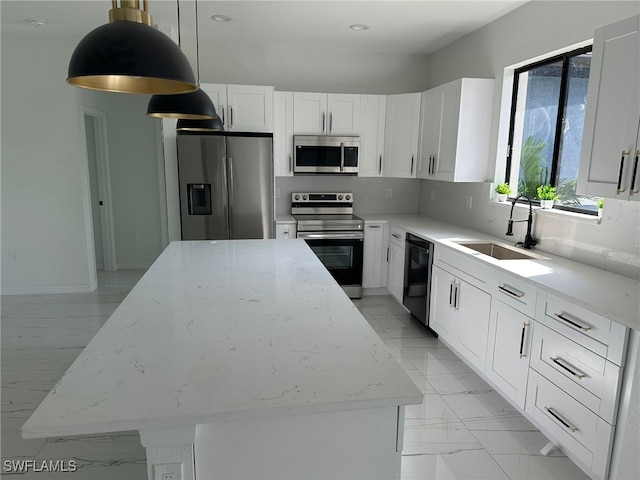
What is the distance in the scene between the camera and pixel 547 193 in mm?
3010

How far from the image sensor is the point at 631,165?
6.52 feet

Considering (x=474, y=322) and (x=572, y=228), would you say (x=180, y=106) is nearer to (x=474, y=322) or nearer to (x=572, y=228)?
(x=474, y=322)

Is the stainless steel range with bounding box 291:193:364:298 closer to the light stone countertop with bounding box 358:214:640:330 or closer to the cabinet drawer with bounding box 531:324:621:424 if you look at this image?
the light stone countertop with bounding box 358:214:640:330

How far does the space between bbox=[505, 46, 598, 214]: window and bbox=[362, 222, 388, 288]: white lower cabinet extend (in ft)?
4.79

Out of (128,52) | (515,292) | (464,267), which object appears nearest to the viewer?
(128,52)

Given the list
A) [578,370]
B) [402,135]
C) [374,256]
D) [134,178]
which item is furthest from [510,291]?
[134,178]

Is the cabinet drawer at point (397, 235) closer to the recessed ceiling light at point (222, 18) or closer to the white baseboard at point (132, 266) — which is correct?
the recessed ceiling light at point (222, 18)

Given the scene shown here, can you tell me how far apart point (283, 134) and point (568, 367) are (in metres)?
3.49

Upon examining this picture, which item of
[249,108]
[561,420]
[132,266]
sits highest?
[249,108]

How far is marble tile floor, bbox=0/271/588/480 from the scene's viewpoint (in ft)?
7.04

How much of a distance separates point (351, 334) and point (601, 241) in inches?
77.2

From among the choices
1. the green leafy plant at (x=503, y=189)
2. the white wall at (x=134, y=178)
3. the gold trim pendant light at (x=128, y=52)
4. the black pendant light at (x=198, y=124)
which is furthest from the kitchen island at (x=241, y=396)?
the white wall at (x=134, y=178)

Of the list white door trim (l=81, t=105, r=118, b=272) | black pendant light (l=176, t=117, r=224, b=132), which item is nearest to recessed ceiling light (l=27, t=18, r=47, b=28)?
white door trim (l=81, t=105, r=118, b=272)

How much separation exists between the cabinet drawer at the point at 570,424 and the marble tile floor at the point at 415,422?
0.16m
